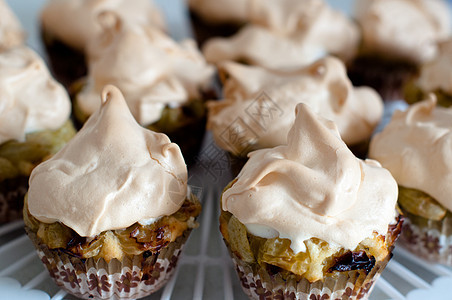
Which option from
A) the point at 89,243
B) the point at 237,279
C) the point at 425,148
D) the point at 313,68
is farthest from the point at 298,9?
the point at 89,243

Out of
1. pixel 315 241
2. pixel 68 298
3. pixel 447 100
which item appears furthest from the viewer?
pixel 447 100

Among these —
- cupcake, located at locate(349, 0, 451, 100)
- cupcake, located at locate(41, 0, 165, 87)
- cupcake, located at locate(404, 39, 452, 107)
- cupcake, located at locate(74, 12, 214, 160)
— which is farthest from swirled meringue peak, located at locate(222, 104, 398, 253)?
cupcake, located at locate(41, 0, 165, 87)

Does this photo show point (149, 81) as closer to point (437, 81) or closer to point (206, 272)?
point (206, 272)

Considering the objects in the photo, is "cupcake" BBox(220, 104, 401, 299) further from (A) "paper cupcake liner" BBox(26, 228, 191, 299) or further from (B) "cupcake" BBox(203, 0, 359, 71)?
(B) "cupcake" BBox(203, 0, 359, 71)

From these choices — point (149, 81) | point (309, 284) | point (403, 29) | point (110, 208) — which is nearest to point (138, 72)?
point (149, 81)

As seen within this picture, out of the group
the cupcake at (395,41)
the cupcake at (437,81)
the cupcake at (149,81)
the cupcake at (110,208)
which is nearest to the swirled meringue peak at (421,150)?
the cupcake at (437,81)

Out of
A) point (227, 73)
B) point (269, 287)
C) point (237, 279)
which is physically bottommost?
point (237, 279)

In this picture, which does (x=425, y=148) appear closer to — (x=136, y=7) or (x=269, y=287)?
(x=269, y=287)
